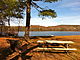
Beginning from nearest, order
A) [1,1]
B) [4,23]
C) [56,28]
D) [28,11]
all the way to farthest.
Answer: [28,11], [1,1], [4,23], [56,28]

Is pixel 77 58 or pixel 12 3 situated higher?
pixel 12 3

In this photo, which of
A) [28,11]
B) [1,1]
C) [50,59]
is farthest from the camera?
[1,1]

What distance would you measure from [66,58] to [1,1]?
14766 millimetres

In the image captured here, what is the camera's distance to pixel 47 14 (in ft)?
58.3

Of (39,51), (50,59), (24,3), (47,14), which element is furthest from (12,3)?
(50,59)

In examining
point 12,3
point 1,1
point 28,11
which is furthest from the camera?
point 1,1

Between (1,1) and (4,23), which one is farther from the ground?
(1,1)

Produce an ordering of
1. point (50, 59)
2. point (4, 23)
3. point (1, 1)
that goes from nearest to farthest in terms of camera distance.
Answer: point (50, 59)
point (1, 1)
point (4, 23)

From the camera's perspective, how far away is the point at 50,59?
9305 mm

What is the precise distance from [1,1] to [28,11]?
4.97m

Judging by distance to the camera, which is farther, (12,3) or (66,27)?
(66,27)

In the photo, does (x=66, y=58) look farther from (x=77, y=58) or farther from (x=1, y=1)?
(x=1, y=1)

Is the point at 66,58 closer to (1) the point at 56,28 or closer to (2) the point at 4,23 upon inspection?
(2) the point at 4,23

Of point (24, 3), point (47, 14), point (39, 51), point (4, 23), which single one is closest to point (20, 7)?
point (24, 3)
